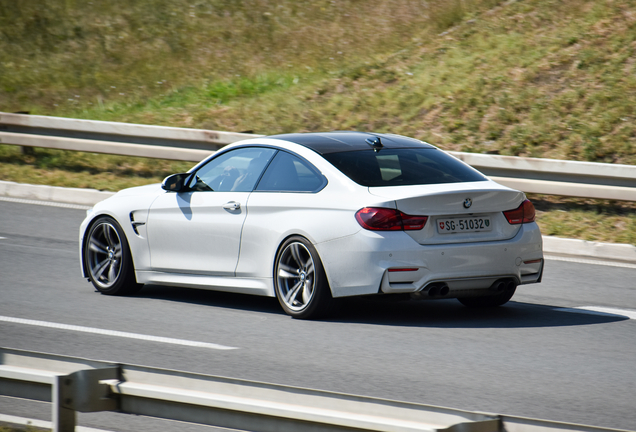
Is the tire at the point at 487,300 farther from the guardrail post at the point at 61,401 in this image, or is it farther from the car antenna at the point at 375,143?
the guardrail post at the point at 61,401

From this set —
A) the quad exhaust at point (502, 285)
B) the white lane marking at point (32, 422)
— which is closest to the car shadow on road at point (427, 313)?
the quad exhaust at point (502, 285)

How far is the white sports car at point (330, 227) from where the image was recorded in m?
6.76

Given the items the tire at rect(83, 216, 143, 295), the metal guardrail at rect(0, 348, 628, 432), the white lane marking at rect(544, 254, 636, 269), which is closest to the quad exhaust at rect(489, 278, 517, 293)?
the tire at rect(83, 216, 143, 295)

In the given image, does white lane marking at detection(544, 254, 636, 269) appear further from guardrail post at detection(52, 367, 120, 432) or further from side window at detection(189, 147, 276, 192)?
guardrail post at detection(52, 367, 120, 432)

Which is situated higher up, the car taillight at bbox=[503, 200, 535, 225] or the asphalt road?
the car taillight at bbox=[503, 200, 535, 225]

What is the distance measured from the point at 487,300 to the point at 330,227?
1739 millimetres

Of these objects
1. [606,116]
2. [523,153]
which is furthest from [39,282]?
[606,116]

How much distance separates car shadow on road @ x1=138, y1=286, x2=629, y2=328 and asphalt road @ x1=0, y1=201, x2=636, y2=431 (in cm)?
2

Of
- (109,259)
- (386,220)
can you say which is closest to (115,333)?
(109,259)

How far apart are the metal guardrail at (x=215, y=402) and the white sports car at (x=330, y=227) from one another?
137 inches

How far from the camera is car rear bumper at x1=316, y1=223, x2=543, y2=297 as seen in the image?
6.70m

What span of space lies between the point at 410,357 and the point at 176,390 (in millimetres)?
3000

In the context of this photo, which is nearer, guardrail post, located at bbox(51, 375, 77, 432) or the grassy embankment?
guardrail post, located at bbox(51, 375, 77, 432)

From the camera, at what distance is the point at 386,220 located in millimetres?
6723
